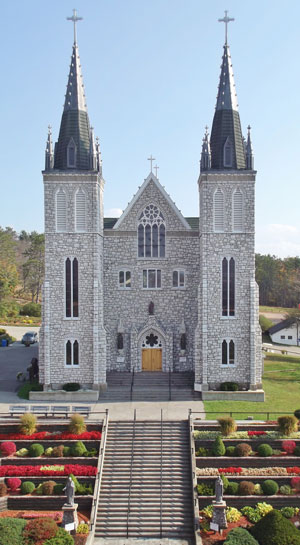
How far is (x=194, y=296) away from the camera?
117ft

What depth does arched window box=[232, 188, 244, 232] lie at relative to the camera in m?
32.4

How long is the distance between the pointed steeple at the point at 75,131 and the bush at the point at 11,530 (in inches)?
833

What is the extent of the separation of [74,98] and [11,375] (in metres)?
21.1

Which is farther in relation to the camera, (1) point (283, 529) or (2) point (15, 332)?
(2) point (15, 332)

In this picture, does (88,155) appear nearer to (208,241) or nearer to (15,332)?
(208,241)

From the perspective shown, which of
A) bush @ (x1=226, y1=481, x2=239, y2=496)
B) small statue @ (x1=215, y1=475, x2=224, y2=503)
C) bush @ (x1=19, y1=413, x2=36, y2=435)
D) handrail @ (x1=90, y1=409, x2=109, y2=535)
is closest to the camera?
small statue @ (x1=215, y1=475, x2=224, y2=503)

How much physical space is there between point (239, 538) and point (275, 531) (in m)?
1.33

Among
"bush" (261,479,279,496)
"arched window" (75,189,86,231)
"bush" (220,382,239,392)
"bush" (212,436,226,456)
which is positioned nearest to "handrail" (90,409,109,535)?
"bush" (212,436,226,456)

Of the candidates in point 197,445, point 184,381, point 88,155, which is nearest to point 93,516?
point 197,445

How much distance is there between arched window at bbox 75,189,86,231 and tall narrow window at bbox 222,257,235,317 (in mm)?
9594

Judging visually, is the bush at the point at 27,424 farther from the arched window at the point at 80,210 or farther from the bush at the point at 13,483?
the arched window at the point at 80,210

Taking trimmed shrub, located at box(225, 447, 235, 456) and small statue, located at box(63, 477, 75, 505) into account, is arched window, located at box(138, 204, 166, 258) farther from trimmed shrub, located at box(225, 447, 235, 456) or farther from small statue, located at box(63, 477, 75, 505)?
small statue, located at box(63, 477, 75, 505)

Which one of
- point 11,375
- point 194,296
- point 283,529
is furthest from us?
point 11,375

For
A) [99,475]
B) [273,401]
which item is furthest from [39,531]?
[273,401]
